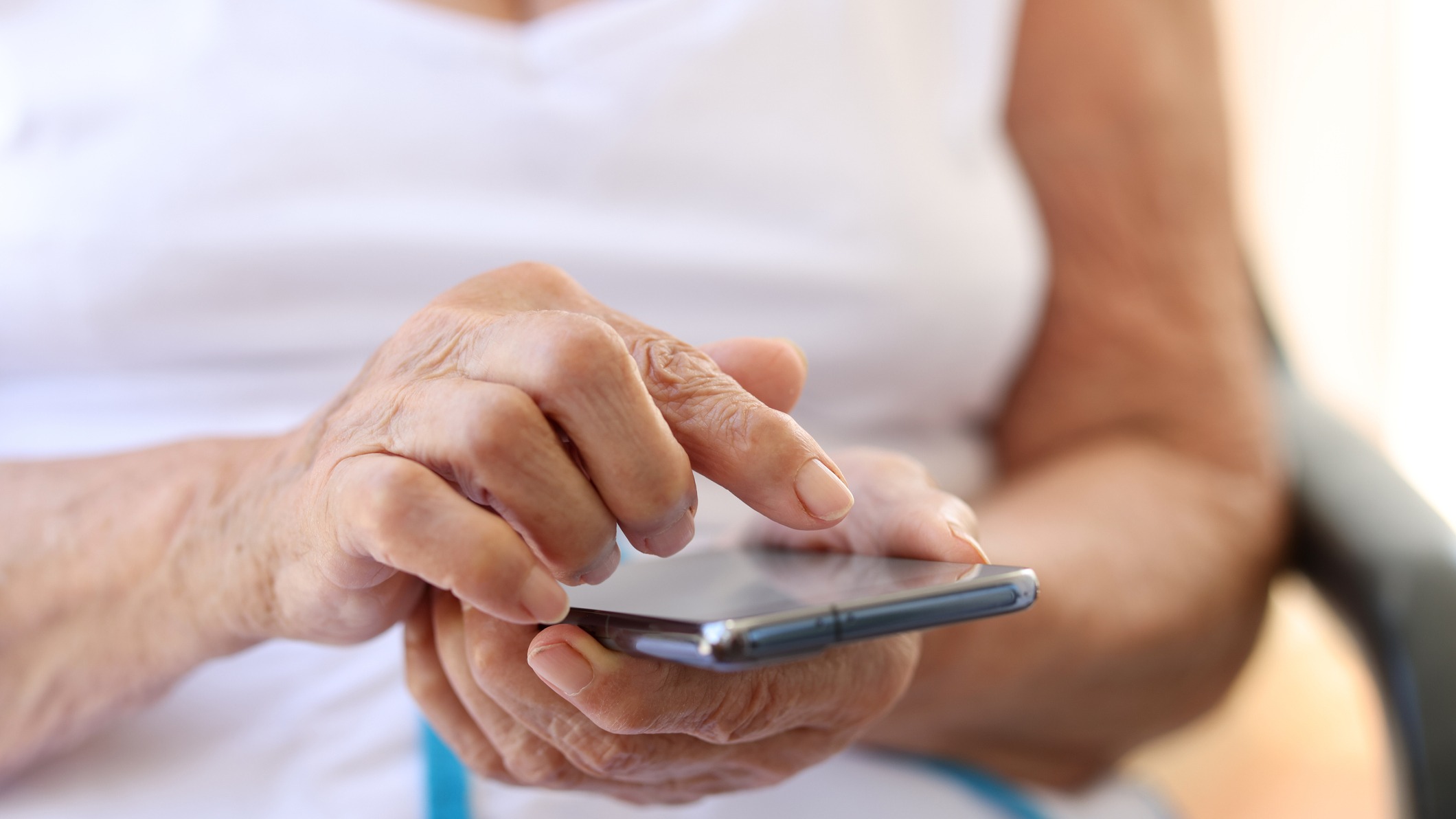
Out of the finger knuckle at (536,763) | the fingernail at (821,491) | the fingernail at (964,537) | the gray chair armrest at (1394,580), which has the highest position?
the fingernail at (821,491)

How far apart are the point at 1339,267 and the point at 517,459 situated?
1617mm

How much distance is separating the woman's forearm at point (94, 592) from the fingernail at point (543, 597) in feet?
0.71

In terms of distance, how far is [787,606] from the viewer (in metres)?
0.30

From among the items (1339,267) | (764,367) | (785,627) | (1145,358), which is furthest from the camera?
(1339,267)

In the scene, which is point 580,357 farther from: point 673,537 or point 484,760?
point 484,760

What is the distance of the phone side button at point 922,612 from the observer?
290 millimetres

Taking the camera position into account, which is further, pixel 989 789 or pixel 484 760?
pixel 989 789

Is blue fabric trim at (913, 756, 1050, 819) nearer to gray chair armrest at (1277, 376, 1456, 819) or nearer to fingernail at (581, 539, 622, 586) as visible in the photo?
gray chair armrest at (1277, 376, 1456, 819)

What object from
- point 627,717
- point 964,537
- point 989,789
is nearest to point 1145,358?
point 989,789

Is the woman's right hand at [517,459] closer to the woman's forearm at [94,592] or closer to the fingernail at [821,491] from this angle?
the fingernail at [821,491]

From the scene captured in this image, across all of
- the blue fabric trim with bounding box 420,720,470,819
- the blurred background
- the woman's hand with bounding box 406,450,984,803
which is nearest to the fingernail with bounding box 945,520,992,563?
the woman's hand with bounding box 406,450,984,803

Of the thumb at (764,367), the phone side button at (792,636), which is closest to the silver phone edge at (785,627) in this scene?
the phone side button at (792,636)

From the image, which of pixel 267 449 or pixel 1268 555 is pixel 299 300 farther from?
pixel 1268 555

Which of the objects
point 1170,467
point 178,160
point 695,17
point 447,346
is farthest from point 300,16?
point 1170,467
